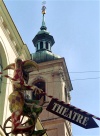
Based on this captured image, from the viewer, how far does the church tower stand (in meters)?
25.9

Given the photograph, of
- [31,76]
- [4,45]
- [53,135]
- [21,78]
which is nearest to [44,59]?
[31,76]

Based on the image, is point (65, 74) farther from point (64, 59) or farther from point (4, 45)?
point (4, 45)

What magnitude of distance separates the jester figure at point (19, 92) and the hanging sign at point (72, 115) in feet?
1.41

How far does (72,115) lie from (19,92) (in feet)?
4.57

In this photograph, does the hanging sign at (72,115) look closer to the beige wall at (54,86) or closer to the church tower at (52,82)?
the church tower at (52,82)

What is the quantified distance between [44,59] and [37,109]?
2374 centimetres

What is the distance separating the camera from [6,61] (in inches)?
579

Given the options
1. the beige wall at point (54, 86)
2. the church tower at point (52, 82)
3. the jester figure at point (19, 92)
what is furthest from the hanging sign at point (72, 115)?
the beige wall at point (54, 86)

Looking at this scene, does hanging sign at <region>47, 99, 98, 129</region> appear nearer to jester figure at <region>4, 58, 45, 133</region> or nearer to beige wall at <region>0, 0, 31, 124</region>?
jester figure at <region>4, 58, 45, 133</region>

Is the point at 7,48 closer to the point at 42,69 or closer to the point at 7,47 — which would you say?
the point at 7,47

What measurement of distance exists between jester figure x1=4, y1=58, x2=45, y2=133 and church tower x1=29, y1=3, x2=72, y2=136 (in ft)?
54.4

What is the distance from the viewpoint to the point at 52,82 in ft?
94.9

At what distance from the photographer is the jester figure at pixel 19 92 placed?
7.63m

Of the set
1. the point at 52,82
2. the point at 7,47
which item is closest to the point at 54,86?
the point at 52,82
